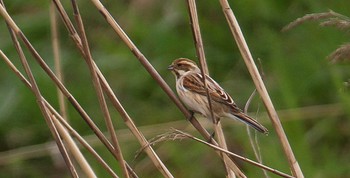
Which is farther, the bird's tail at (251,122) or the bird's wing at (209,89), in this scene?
the bird's wing at (209,89)

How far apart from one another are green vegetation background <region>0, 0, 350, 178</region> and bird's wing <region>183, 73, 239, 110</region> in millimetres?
762

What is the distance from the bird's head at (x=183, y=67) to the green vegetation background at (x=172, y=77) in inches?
27.6

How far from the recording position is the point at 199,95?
5.34 metres

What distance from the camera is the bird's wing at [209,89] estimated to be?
521 cm

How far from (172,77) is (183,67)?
1.49m

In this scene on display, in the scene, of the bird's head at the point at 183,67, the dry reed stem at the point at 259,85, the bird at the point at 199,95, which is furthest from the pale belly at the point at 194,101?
the dry reed stem at the point at 259,85

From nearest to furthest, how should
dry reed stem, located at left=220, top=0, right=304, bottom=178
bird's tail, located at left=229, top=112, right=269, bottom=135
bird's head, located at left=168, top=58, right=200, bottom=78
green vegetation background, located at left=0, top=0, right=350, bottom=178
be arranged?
dry reed stem, located at left=220, top=0, right=304, bottom=178 < bird's tail, located at left=229, top=112, right=269, bottom=135 < bird's head, located at left=168, top=58, right=200, bottom=78 < green vegetation background, located at left=0, top=0, right=350, bottom=178

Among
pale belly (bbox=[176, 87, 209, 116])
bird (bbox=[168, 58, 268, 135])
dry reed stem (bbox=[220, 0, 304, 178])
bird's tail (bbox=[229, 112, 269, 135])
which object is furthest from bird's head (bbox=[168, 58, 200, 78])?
dry reed stem (bbox=[220, 0, 304, 178])

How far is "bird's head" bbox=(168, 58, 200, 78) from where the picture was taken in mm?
5512

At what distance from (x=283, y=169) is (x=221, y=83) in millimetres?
1511

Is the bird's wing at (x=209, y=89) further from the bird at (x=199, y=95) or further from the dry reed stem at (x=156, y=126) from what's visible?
the dry reed stem at (x=156, y=126)

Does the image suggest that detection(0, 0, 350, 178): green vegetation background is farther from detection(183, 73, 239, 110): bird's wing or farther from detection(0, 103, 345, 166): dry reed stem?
detection(183, 73, 239, 110): bird's wing

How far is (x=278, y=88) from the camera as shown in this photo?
6613mm

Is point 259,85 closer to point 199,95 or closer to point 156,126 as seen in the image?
point 199,95
